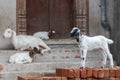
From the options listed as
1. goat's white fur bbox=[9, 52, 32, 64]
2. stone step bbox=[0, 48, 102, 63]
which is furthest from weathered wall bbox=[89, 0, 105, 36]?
goat's white fur bbox=[9, 52, 32, 64]

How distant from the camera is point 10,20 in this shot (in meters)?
12.1

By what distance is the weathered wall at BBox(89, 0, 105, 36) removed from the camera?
12352 millimetres

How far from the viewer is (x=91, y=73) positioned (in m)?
9.32

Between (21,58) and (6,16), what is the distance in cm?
148

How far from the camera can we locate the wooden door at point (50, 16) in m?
12.4

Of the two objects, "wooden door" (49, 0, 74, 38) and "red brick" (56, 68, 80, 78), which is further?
"wooden door" (49, 0, 74, 38)

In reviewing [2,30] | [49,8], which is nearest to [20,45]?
[2,30]

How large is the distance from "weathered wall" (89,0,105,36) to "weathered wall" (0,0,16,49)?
6.52 feet

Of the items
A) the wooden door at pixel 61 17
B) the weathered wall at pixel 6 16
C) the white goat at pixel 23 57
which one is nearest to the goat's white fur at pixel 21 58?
the white goat at pixel 23 57

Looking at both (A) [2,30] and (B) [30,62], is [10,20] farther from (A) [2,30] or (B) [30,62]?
(B) [30,62]

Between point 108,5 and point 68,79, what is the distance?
3.58 meters

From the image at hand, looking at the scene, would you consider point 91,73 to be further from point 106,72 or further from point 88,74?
point 106,72

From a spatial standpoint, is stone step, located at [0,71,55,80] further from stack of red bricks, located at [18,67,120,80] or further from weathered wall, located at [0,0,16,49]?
weathered wall, located at [0,0,16,49]

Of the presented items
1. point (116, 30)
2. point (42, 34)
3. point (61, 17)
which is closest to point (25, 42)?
point (42, 34)
